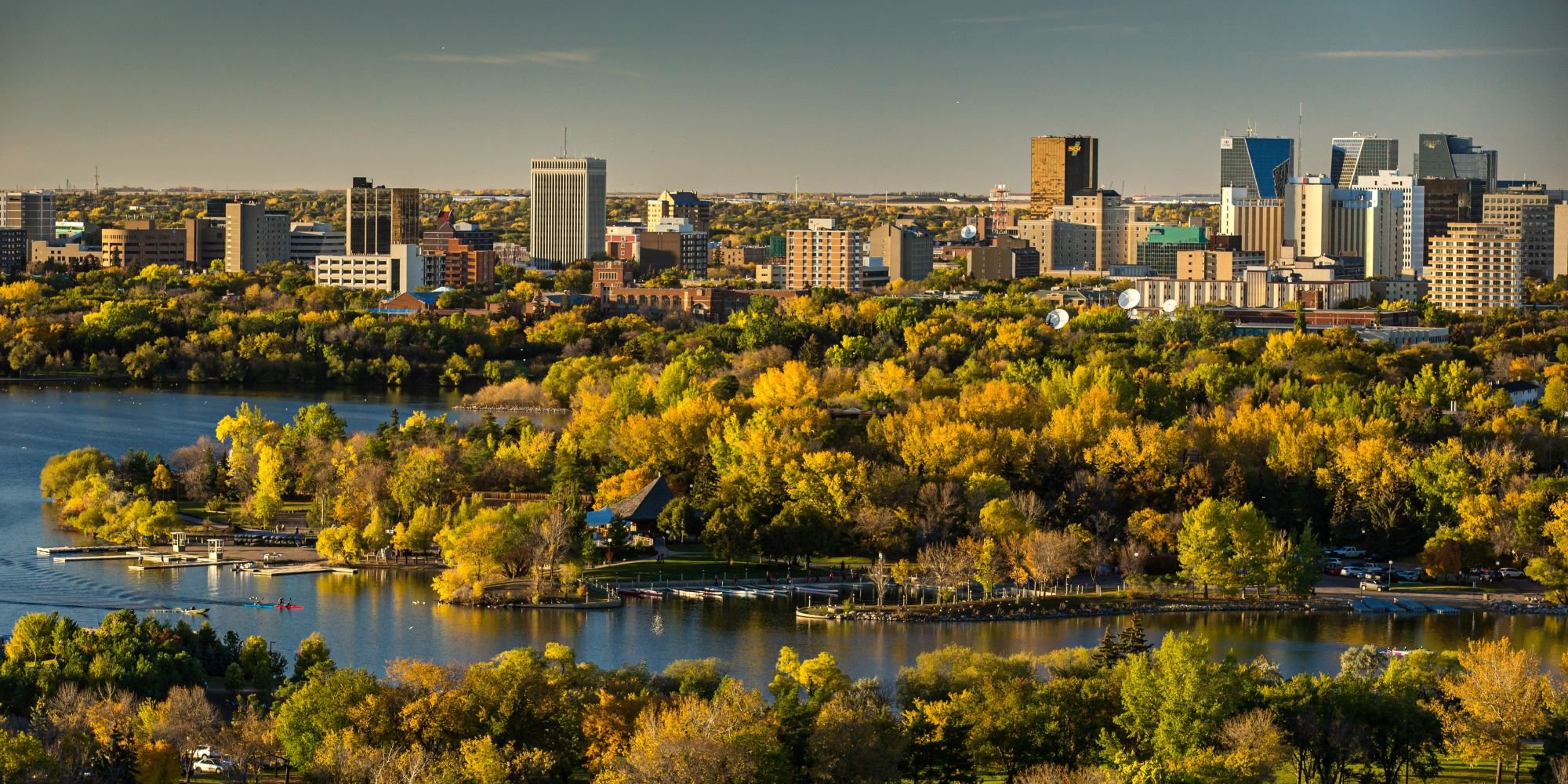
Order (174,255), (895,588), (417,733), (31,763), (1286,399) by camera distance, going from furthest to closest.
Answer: (174,255) → (1286,399) → (895,588) → (417,733) → (31,763)

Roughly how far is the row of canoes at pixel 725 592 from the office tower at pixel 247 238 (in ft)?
139

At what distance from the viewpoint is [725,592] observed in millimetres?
17984

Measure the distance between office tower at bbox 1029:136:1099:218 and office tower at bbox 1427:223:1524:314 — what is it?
38267mm

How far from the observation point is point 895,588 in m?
18.2

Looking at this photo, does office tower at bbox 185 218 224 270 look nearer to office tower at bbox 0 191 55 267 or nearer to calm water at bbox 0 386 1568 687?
office tower at bbox 0 191 55 267

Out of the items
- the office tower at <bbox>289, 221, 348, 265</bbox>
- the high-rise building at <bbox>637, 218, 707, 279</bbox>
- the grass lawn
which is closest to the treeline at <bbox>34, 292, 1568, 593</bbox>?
the grass lawn

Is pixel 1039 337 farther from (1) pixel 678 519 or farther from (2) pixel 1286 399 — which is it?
(1) pixel 678 519

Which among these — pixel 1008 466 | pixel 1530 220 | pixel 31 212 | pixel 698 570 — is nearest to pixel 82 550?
pixel 698 570

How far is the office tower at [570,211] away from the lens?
71.3 metres

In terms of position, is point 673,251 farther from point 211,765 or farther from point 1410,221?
point 211,765

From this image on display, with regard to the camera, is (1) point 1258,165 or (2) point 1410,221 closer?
(2) point 1410,221

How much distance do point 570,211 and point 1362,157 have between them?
24649mm

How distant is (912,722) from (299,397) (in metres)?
21.9

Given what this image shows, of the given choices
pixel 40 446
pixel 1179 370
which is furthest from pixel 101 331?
pixel 1179 370
